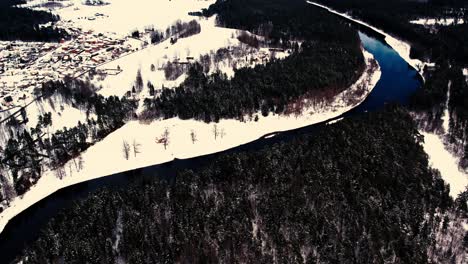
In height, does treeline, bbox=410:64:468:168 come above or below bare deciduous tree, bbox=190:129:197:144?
above

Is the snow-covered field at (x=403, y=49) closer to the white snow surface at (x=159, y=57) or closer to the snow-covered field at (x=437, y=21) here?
the snow-covered field at (x=437, y=21)

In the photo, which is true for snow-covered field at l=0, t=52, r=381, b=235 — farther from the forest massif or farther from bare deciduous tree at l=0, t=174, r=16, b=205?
the forest massif

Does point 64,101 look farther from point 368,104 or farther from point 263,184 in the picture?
point 368,104

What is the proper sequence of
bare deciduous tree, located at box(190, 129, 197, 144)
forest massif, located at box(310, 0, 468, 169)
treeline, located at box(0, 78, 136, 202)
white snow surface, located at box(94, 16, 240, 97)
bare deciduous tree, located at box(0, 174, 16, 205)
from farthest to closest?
white snow surface, located at box(94, 16, 240, 97)
bare deciduous tree, located at box(190, 129, 197, 144)
forest massif, located at box(310, 0, 468, 169)
treeline, located at box(0, 78, 136, 202)
bare deciduous tree, located at box(0, 174, 16, 205)

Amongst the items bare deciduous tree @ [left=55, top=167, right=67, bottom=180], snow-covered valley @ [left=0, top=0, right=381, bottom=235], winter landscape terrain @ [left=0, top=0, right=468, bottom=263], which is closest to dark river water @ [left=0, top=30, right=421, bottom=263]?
winter landscape terrain @ [left=0, top=0, right=468, bottom=263]

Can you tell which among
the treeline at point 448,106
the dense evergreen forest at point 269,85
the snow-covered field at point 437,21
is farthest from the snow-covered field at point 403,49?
the dense evergreen forest at point 269,85

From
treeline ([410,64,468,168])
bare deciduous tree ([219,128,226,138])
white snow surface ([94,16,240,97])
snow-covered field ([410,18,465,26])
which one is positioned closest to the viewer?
treeline ([410,64,468,168])

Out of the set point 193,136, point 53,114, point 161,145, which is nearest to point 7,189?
point 161,145
